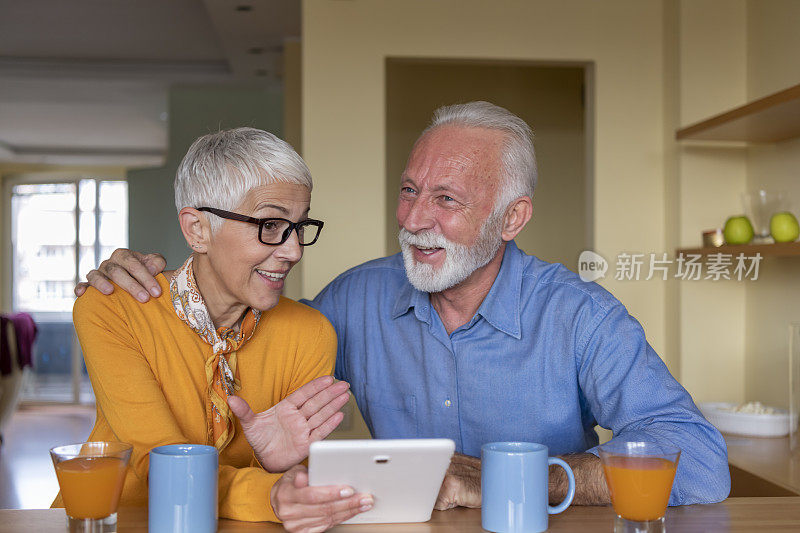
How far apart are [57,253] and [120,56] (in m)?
4.26

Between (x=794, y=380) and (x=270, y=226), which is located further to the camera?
(x=794, y=380)

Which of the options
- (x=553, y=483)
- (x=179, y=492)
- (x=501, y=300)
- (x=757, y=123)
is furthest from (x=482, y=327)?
(x=757, y=123)

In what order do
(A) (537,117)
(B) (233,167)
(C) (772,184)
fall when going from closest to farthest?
(B) (233,167), (C) (772,184), (A) (537,117)

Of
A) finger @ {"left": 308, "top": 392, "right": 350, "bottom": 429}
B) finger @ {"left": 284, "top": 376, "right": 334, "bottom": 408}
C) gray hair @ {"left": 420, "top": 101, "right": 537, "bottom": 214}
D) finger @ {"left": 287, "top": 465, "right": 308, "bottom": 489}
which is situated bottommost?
finger @ {"left": 287, "top": 465, "right": 308, "bottom": 489}

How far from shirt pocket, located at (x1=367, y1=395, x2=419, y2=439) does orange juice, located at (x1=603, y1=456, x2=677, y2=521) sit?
2.62 ft

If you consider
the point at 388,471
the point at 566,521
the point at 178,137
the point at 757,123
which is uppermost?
the point at 178,137

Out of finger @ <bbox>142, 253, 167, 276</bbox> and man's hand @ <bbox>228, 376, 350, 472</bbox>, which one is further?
finger @ <bbox>142, 253, 167, 276</bbox>

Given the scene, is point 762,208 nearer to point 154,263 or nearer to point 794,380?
point 794,380

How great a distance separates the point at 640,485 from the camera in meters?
1.12

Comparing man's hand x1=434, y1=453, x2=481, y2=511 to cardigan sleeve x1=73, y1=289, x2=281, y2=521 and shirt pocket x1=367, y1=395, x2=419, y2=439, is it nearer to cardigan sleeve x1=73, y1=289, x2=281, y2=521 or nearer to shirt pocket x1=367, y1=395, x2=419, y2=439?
cardigan sleeve x1=73, y1=289, x2=281, y2=521

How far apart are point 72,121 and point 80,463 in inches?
296

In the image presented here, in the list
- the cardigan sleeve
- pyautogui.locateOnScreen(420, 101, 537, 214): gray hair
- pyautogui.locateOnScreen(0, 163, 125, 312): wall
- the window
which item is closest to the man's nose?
pyautogui.locateOnScreen(420, 101, 537, 214): gray hair

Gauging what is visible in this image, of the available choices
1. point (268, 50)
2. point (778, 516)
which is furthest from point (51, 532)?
point (268, 50)

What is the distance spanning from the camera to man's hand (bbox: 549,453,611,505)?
1340 millimetres
